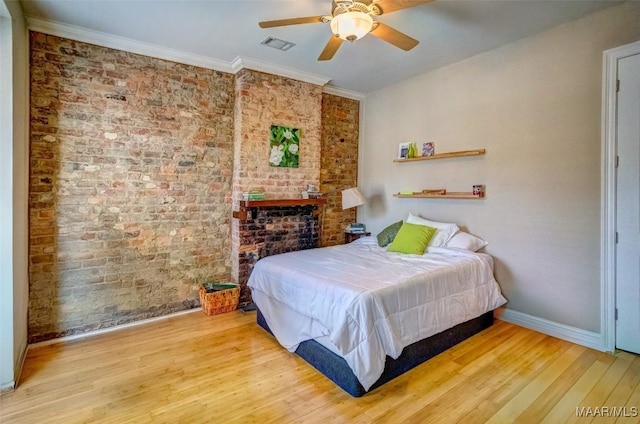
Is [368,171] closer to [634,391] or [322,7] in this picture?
[322,7]

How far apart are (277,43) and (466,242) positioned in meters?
2.78

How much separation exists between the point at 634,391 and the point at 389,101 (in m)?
3.77

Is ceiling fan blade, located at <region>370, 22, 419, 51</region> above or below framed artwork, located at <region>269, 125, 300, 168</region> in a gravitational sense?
above

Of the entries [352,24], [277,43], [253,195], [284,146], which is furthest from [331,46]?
[253,195]

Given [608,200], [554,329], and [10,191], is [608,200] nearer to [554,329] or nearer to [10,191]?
[554,329]

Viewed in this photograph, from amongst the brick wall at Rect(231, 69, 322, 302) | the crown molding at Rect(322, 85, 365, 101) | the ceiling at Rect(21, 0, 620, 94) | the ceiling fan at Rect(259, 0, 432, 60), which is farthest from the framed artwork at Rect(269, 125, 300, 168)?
the ceiling fan at Rect(259, 0, 432, 60)

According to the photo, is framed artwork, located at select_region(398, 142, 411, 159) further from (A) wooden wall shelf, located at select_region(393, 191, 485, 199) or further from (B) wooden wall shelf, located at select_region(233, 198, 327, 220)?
(B) wooden wall shelf, located at select_region(233, 198, 327, 220)

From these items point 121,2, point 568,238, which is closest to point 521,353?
point 568,238

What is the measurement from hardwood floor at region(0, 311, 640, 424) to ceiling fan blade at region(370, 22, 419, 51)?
2418 millimetres

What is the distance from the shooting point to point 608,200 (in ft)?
8.70

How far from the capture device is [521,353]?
269 cm

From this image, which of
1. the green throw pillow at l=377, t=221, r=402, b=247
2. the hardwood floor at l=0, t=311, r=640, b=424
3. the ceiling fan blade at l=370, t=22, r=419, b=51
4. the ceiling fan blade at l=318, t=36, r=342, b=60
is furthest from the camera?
the green throw pillow at l=377, t=221, r=402, b=247

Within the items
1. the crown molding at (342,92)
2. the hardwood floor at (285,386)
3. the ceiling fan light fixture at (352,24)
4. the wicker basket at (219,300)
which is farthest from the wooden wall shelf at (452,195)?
the wicker basket at (219,300)

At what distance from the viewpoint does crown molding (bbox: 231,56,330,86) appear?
3.65 m
